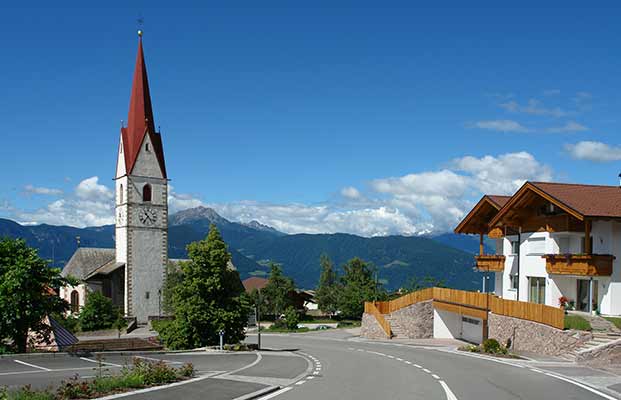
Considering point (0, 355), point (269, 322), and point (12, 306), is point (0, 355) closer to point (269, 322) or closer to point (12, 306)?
point (12, 306)

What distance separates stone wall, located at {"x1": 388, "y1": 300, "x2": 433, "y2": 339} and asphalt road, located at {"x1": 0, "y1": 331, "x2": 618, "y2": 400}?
21266mm

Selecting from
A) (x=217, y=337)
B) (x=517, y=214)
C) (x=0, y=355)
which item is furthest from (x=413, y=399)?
(x=517, y=214)

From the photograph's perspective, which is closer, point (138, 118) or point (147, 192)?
point (138, 118)

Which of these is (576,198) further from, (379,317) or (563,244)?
(379,317)

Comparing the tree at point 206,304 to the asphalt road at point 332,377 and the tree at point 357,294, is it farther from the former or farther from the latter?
the tree at point 357,294

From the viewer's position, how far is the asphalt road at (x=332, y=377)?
59.0ft

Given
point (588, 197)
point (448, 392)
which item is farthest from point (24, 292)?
point (588, 197)

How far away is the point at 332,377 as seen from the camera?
72.6 ft

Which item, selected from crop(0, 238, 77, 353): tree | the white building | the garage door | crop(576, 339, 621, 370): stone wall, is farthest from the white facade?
crop(0, 238, 77, 353): tree

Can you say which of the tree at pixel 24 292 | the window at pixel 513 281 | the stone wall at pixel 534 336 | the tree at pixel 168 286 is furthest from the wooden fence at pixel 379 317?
the tree at pixel 24 292

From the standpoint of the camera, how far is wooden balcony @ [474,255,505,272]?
46875 millimetres

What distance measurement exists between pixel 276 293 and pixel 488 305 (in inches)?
2109

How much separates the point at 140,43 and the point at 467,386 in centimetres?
6101

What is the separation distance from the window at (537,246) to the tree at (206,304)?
1802 cm
